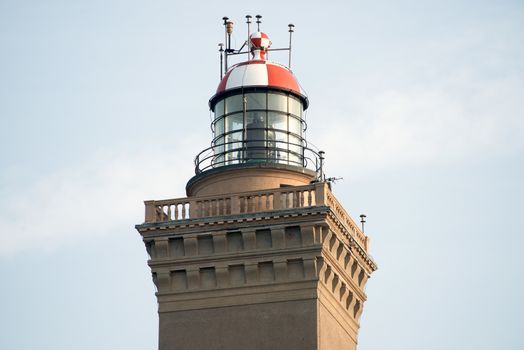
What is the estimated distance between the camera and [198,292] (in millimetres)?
40406

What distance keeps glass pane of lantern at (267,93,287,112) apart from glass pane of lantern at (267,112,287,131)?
0.46ft

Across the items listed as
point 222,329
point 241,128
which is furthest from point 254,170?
point 222,329

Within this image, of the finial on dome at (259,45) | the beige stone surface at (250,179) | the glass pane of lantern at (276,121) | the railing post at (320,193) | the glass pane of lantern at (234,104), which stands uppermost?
the finial on dome at (259,45)

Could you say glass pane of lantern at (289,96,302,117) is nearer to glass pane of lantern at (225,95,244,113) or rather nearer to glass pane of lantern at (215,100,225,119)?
glass pane of lantern at (225,95,244,113)

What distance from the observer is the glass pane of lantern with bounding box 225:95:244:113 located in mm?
41844

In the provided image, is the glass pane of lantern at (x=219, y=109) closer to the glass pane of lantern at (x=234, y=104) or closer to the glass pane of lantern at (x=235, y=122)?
the glass pane of lantern at (x=234, y=104)

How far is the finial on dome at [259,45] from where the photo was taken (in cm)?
4294

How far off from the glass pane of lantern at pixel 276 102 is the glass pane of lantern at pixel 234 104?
25.5 inches

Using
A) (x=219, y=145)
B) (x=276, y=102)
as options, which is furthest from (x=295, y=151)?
(x=219, y=145)

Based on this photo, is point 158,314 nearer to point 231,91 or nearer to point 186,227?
point 186,227

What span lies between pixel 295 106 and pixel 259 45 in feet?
6.13

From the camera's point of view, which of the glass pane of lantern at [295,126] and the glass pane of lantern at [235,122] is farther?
the glass pane of lantern at [295,126]

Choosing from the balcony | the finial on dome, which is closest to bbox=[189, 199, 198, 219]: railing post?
the balcony

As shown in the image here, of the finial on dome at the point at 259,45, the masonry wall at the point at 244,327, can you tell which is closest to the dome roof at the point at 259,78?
the finial on dome at the point at 259,45
